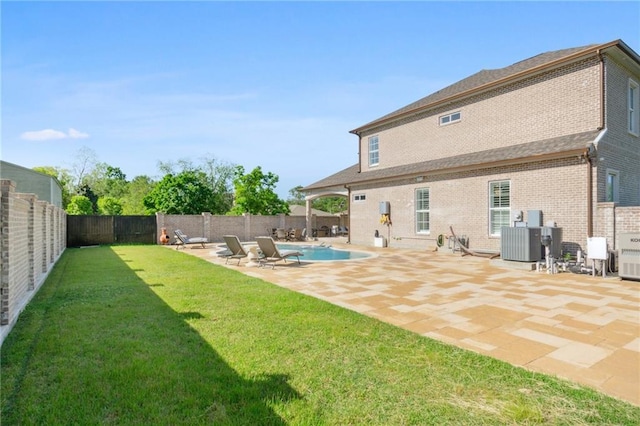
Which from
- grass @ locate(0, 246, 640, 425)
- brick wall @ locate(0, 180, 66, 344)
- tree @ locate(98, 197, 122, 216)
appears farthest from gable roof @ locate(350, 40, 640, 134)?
tree @ locate(98, 197, 122, 216)

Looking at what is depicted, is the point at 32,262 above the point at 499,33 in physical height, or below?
below

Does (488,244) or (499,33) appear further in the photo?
(488,244)

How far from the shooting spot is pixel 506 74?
14.9 meters

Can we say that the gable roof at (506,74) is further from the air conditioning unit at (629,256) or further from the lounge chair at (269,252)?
the lounge chair at (269,252)

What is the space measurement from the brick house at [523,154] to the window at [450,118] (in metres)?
0.06

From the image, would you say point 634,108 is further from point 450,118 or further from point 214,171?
point 214,171

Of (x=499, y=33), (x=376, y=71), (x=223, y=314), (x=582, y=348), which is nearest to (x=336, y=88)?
(x=376, y=71)

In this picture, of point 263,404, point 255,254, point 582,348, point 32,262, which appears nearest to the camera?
point 263,404

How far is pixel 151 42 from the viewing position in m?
11.1

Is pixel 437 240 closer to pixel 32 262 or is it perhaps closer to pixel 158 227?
pixel 32 262

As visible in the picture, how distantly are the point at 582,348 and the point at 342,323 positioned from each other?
115 inches

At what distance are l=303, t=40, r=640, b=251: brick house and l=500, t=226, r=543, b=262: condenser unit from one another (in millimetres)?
1413

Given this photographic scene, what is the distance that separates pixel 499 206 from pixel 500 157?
1.82m

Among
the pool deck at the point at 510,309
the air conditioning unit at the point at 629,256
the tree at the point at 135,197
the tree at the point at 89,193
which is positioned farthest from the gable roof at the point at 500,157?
the tree at the point at 89,193
